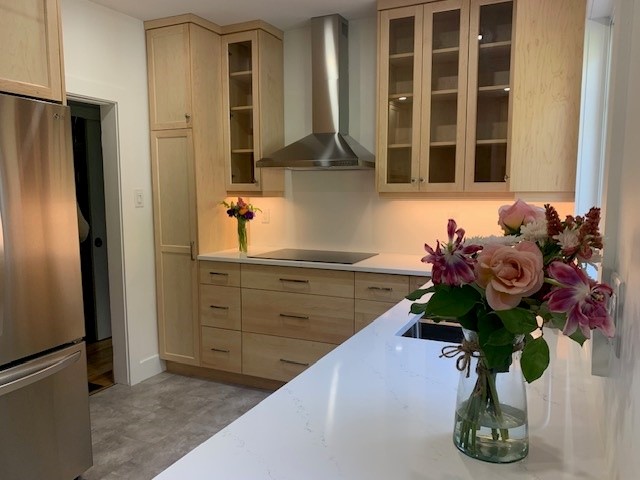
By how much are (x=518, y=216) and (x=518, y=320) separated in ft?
0.69

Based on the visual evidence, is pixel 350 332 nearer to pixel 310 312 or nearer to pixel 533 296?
pixel 310 312

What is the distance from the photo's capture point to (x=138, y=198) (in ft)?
11.1

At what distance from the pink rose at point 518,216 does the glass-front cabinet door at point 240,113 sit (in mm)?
2782

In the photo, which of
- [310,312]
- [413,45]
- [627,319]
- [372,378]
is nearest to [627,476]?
[627,319]

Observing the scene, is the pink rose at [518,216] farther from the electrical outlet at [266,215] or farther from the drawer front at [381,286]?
the electrical outlet at [266,215]

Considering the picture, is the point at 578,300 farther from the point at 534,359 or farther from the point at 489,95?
the point at 489,95

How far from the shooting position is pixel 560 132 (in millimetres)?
2604

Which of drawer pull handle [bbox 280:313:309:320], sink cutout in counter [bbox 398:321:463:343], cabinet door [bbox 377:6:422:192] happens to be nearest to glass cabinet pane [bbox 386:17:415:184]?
cabinet door [bbox 377:6:422:192]

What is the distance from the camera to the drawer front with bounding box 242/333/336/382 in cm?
316

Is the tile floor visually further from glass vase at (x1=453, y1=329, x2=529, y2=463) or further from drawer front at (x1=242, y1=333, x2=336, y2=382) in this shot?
glass vase at (x1=453, y1=329, x2=529, y2=463)

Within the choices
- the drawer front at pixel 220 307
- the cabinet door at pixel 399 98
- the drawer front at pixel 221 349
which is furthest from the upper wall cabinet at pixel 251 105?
the drawer front at pixel 221 349

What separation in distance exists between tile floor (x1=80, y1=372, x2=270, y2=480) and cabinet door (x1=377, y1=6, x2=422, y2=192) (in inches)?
69.8

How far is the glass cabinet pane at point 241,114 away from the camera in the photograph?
3.54 metres

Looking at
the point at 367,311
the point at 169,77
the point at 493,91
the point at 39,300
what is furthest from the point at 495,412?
the point at 169,77
